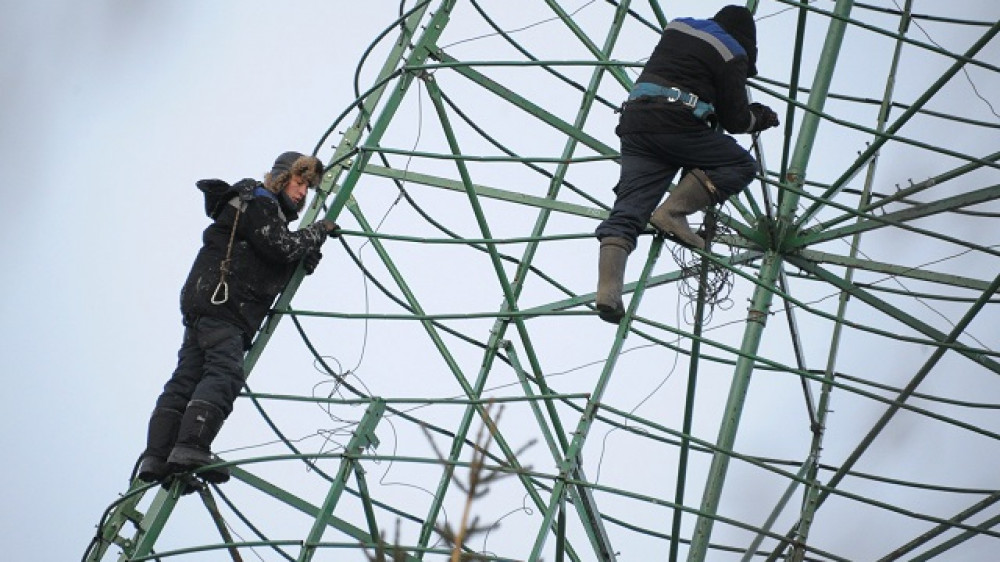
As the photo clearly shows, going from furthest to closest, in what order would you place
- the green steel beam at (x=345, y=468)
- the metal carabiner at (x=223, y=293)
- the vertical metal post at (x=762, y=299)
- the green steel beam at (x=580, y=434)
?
the vertical metal post at (x=762, y=299)
the metal carabiner at (x=223, y=293)
the green steel beam at (x=345, y=468)
the green steel beam at (x=580, y=434)

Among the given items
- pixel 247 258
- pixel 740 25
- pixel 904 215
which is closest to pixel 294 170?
pixel 247 258

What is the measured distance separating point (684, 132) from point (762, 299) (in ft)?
6.98

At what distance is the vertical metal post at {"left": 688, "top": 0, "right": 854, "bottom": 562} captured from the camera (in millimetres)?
13133

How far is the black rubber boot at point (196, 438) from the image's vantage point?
11844 millimetres

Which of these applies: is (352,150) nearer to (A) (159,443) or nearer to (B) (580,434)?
(A) (159,443)

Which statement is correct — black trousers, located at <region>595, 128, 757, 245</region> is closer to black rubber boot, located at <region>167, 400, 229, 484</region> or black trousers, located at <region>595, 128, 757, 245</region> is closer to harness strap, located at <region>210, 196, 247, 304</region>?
harness strap, located at <region>210, 196, 247, 304</region>

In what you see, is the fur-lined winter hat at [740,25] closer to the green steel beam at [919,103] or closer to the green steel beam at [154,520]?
the green steel beam at [919,103]

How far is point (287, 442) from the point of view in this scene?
1358 centimetres

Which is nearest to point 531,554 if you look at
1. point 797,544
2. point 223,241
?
point 797,544

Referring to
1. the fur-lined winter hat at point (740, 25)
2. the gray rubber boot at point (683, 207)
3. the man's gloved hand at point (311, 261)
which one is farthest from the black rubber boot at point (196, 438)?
the fur-lined winter hat at point (740, 25)

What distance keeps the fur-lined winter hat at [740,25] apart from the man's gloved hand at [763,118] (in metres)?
0.28

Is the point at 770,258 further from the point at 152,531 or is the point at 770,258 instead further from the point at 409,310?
the point at 152,531

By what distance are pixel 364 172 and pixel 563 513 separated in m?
3.85

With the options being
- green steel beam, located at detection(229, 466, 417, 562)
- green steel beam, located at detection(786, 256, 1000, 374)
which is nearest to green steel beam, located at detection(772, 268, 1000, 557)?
green steel beam, located at detection(786, 256, 1000, 374)
